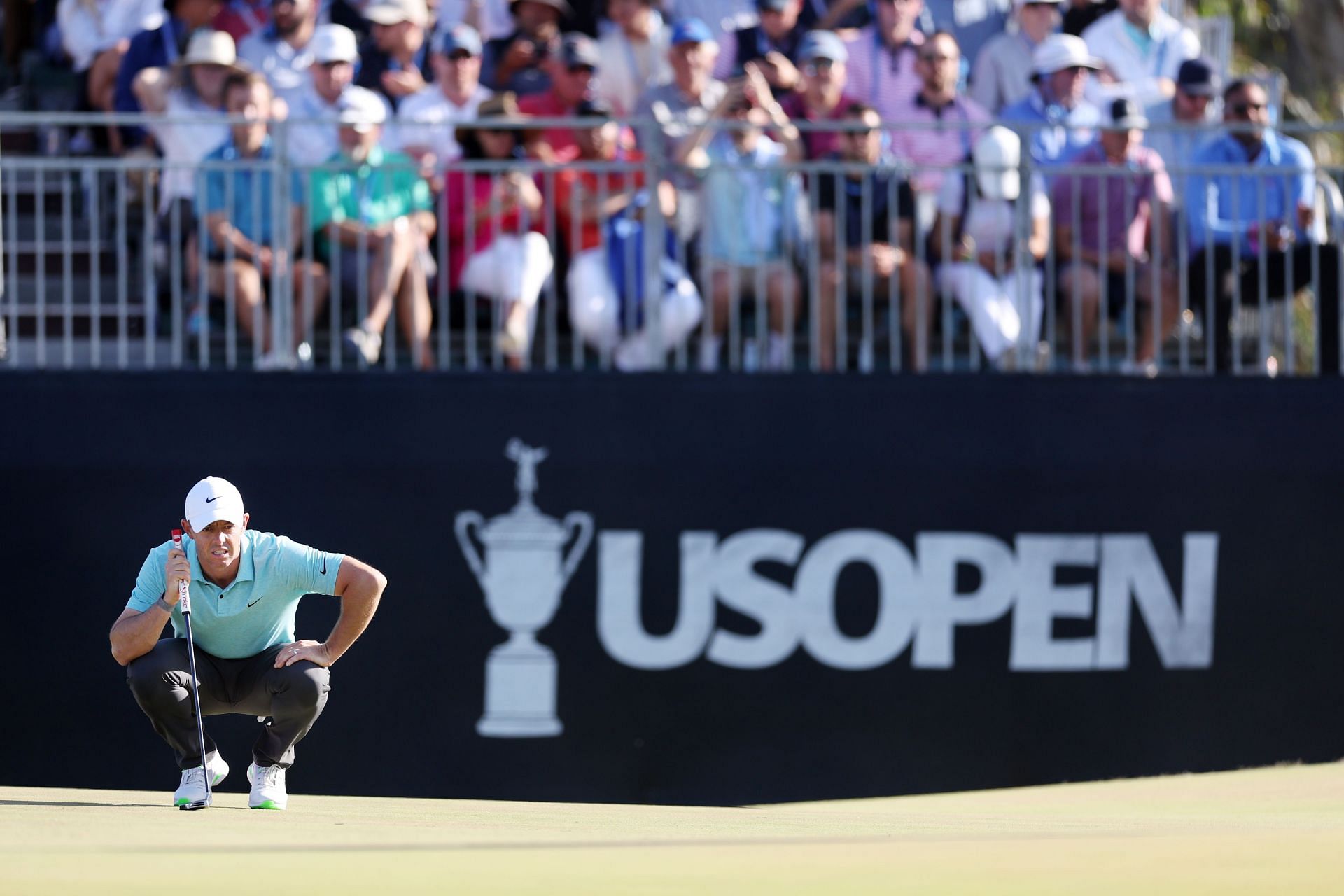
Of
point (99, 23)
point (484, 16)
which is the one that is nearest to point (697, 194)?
point (484, 16)

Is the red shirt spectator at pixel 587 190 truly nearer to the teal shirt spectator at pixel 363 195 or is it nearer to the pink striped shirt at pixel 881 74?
the teal shirt spectator at pixel 363 195

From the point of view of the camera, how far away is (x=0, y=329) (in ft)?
31.0

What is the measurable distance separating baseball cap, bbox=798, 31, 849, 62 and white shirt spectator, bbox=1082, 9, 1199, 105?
1.98 meters

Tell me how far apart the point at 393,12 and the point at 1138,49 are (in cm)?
433

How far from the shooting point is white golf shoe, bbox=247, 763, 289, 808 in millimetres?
6613

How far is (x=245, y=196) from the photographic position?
9.43 meters

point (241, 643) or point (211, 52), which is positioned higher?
point (211, 52)

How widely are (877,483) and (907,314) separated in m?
0.84

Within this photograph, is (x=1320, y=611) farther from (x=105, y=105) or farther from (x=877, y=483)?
(x=105, y=105)

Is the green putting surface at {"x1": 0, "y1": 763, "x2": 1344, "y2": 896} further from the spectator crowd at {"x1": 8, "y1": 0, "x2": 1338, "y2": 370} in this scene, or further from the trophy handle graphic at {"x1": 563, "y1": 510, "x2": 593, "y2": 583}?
the spectator crowd at {"x1": 8, "y1": 0, "x2": 1338, "y2": 370}

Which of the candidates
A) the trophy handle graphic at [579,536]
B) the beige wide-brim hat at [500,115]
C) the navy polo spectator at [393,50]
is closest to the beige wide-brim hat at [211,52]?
the navy polo spectator at [393,50]

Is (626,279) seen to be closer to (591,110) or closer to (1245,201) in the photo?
(591,110)

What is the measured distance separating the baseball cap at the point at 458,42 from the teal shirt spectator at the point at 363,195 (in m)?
0.94

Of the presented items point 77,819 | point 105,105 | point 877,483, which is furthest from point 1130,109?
point 77,819
